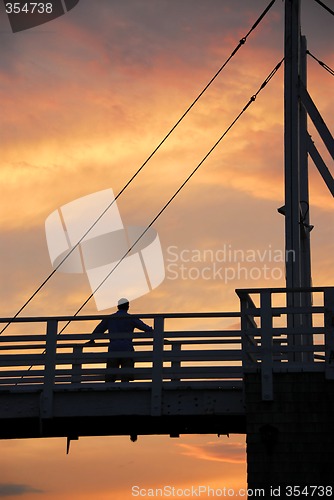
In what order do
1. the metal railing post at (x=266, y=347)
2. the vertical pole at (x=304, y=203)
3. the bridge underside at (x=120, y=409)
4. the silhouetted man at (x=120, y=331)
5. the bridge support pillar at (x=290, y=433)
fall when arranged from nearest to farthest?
the bridge support pillar at (x=290, y=433) < the metal railing post at (x=266, y=347) < the bridge underside at (x=120, y=409) < the silhouetted man at (x=120, y=331) < the vertical pole at (x=304, y=203)

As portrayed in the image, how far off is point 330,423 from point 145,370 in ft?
11.4

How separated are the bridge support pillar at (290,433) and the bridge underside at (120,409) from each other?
3.42 ft

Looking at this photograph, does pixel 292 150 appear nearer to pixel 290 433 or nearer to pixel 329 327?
pixel 329 327

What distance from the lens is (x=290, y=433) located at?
18.0 m

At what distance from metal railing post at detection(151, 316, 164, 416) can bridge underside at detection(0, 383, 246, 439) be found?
0.02 metres

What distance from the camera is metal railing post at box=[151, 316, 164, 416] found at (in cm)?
1931

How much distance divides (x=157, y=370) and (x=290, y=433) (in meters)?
2.73

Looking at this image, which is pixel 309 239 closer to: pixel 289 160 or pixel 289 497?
pixel 289 160

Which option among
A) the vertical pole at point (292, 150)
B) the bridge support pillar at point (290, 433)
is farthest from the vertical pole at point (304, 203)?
the bridge support pillar at point (290, 433)

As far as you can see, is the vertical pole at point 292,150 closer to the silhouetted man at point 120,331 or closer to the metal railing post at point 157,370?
the silhouetted man at point 120,331

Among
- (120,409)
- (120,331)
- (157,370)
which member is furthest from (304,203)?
(120,409)

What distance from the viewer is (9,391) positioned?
19.8 meters

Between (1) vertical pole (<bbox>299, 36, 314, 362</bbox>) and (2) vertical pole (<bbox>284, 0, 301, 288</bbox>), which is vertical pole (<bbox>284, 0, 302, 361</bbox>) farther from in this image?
(1) vertical pole (<bbox>299, 36, 314, 362</bbox>)

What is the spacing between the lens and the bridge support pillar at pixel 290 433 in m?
17.8
